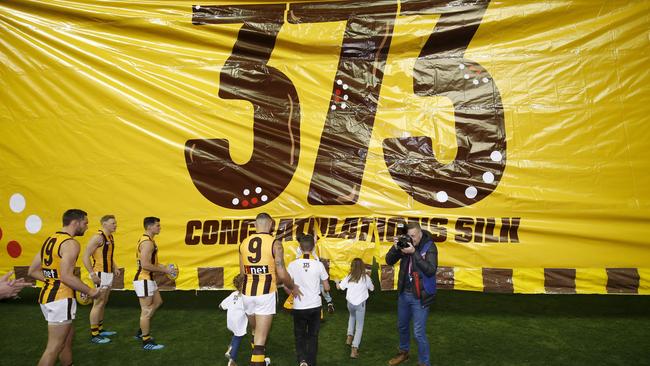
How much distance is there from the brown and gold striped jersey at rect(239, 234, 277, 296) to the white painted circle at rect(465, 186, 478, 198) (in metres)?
3.59

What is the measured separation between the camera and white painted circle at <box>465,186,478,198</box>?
7.50 metres

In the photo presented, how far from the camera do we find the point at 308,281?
5668 millimetres

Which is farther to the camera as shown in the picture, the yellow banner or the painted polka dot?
the painted polka dot

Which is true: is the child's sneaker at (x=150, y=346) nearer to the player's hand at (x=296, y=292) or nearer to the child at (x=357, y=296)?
the player's hand at (x=296, y=292)

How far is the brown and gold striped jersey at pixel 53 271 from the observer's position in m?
5.36

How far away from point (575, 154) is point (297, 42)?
5029mm

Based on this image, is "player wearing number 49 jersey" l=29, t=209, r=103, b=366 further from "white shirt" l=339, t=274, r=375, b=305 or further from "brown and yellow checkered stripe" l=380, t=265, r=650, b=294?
"brown and yellow checkered stripe" l=380, t=265, r=650, b=294

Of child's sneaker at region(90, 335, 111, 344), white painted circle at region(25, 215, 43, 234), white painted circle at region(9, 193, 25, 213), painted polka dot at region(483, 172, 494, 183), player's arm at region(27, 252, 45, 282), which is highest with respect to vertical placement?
painted polka dot at region(483, 172, 494, 183)

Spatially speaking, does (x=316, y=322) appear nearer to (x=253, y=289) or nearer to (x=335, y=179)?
(x=253, y=289)

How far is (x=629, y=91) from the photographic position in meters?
7.36

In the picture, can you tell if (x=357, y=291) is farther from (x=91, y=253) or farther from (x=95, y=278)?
(x=91, y=253)

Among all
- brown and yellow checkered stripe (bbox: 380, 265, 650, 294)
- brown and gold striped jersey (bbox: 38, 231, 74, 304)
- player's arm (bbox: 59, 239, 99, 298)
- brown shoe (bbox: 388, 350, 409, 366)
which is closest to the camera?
player's arm (bbox: 59, 239, 99, 298)

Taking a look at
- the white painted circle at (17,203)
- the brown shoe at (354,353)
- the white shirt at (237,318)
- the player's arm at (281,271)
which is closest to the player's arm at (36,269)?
the white shirt at (237,318)

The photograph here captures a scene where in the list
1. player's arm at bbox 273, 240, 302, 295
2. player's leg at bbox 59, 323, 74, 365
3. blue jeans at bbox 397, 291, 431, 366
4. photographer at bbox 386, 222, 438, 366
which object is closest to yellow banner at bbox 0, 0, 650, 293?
blue jeans at bbox 397, 291, 431, 366
